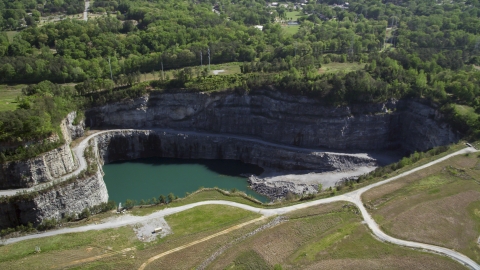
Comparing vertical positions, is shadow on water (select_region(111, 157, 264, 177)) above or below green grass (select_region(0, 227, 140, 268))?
below

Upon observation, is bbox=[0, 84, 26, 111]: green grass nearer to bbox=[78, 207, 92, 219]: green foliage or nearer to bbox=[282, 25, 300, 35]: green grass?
bbox=[78, 207, 92, 219]: green foliage

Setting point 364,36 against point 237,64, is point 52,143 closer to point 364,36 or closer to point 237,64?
point 237,64

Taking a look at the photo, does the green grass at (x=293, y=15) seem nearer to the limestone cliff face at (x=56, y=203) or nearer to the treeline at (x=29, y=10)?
the treeline at (x=29, y=10)

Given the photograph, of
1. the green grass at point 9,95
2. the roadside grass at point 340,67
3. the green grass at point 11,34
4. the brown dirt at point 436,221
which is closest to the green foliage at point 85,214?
the green grass at point 9,95

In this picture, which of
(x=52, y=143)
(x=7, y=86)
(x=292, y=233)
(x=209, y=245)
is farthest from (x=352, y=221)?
(x=7, y=86)

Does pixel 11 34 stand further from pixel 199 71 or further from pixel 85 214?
pixel 85 214

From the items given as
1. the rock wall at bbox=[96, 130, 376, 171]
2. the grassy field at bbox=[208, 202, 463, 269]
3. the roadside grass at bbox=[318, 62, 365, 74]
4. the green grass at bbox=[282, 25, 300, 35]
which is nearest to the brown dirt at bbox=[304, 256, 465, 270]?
the grassy field at bbox=[208, 202, 463, 269]
